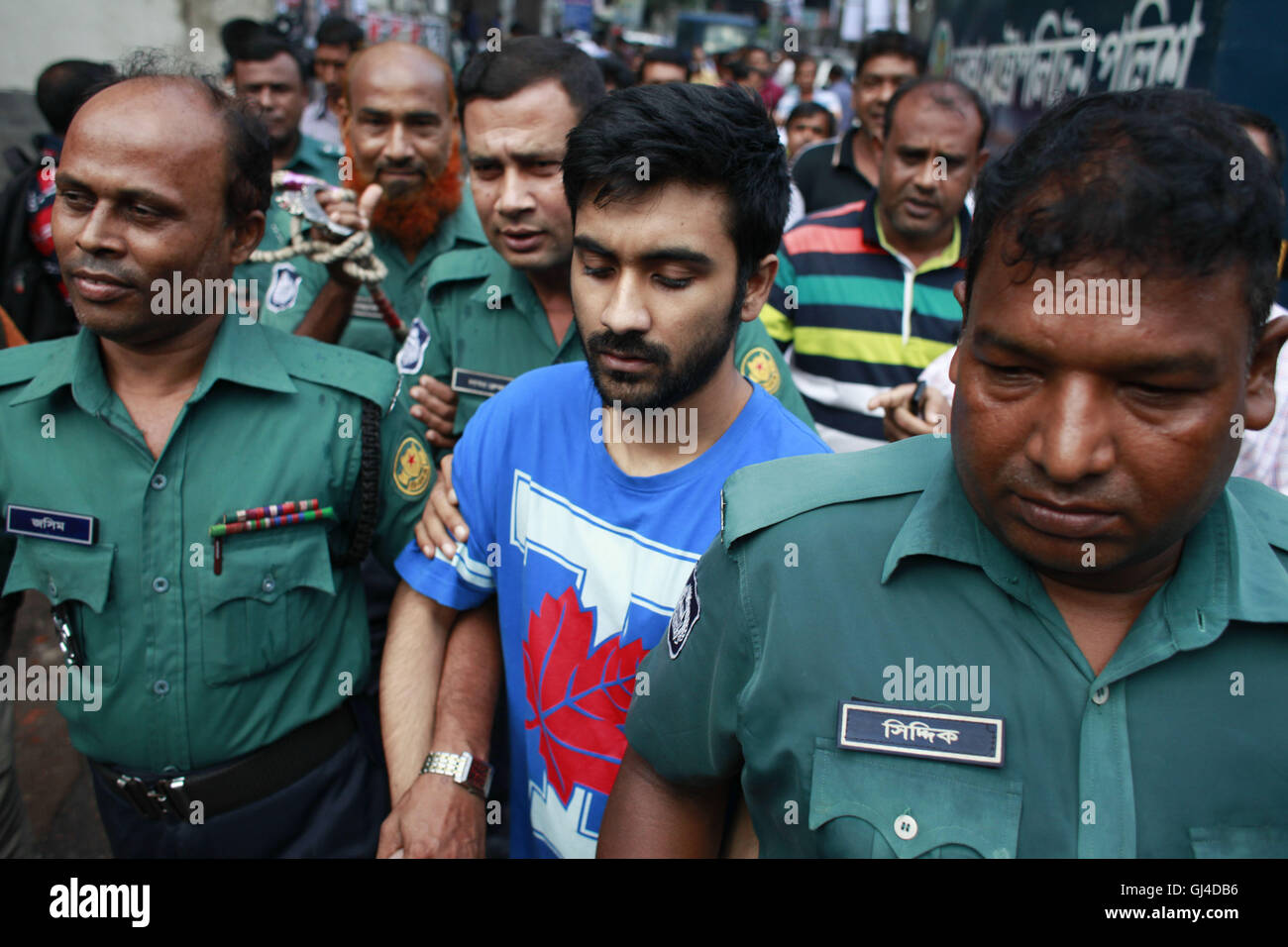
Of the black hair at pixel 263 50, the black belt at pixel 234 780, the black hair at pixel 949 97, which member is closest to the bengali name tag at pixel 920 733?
the black belt at pixel 234 780

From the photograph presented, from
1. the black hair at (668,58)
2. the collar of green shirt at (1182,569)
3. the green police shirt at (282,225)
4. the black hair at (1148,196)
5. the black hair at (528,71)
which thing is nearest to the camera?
the black hair at (1148,196)

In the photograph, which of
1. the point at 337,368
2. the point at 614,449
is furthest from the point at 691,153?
the point at 337,368

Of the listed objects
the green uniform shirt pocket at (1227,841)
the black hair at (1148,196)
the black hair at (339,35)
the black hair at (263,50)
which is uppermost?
the black hair at (339,35)

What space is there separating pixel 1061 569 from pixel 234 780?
1873mm

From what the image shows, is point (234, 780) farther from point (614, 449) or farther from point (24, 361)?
point (614, 449)

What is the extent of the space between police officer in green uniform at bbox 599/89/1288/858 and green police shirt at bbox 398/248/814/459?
1511 mm

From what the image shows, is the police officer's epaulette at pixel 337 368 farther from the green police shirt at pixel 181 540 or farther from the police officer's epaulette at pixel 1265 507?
the police officer's epaulette at pixel 1265 507

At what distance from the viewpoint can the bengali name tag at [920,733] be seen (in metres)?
1.16

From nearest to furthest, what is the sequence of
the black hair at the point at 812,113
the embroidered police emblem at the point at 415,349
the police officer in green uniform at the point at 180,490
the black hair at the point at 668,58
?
the police officer in green uniform at the point at 180,490 < the embroidered police emblem at the point at 415,349 < the black hair at the point at 812,113 < the black hair at the point at 668,58

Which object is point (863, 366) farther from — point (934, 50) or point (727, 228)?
point (934, 50)

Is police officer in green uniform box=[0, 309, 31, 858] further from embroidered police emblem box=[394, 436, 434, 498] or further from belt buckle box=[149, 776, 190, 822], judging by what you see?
embroidered police emblem box=[394, 436, 434, 498]

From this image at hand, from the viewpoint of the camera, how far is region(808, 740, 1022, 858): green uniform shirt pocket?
44.9 inches

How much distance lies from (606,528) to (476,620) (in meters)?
0.51

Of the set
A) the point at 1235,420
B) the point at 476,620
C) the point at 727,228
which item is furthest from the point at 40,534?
the point at 1235,420
